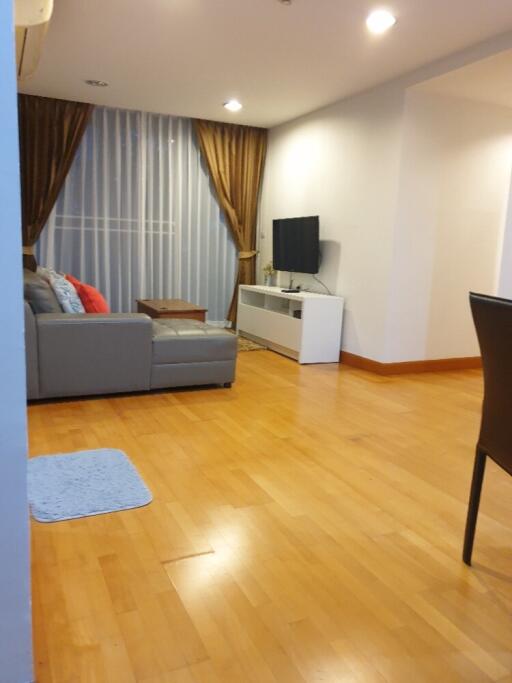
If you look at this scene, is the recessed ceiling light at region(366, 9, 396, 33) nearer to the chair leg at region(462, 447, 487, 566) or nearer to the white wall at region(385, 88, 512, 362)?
the white wall at region(385, 88, 512, 362)

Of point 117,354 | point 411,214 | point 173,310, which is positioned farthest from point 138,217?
point 411,214

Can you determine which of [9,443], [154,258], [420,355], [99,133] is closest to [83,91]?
[99,133]

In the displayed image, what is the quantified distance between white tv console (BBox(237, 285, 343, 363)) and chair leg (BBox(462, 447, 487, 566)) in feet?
10.4

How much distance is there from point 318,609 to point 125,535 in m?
0.77

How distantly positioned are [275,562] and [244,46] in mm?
3417

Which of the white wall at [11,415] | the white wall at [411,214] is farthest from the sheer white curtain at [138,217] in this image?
the white wall at [11,415]

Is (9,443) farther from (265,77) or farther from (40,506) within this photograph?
(265,77)

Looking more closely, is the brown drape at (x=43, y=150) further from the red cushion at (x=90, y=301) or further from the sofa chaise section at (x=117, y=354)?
the sofa chaise section at (x=117, y=354)

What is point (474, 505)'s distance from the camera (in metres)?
1.88

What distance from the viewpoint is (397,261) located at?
4609 millimetres

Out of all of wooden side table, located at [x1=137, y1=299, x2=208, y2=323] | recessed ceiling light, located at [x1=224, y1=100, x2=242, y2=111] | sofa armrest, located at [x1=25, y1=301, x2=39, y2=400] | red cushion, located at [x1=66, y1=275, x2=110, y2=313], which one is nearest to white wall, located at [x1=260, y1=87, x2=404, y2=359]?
recessed ceiling light, located at [x1=224, y1=100, x2=242, y2=111]

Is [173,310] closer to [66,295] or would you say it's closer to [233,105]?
[66,295]

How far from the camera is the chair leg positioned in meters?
1.88

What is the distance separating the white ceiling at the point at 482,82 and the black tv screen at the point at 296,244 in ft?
5.27
